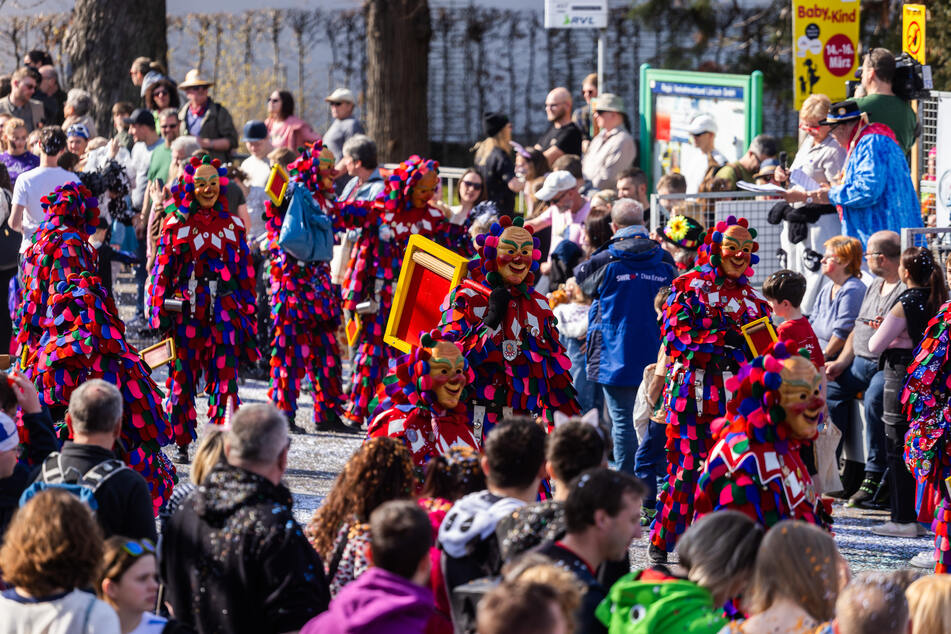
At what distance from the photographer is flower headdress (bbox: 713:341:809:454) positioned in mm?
5359

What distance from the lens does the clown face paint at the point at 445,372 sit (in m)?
6.21

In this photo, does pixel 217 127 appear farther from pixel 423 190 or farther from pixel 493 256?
pixel 493 256

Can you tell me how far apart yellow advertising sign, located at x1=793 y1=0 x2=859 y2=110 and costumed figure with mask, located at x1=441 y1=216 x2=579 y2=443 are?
609cm

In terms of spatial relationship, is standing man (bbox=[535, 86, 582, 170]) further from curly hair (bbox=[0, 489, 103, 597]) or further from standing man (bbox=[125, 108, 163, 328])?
curly hair (bbox=[0, 489, 103, 597])

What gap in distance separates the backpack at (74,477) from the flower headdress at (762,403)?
7.41ft

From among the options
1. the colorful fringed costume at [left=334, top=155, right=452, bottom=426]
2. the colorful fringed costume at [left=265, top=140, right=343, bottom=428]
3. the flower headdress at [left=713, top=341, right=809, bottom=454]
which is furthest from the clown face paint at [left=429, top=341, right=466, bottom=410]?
the colorful fringed costume at [left=265, top=140, right=343, bottom=428]

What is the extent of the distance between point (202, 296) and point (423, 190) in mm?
1729

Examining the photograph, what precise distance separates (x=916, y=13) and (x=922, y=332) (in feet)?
16.2

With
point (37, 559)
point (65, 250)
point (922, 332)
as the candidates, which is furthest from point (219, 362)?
point (37, 559)

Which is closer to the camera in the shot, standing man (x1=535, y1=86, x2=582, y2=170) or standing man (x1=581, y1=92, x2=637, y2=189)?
standing man (x1=581, y1=92, x2=637, y2=189)

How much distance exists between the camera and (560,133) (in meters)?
13.5

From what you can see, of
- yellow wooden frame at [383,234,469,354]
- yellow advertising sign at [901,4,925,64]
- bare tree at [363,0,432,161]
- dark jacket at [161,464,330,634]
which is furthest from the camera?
bare tree at [363,0,432,161]

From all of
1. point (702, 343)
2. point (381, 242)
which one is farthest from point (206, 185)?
point (702, 343)

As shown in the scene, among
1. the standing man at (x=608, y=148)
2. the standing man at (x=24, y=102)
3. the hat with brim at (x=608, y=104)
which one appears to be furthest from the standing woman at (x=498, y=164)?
the standing man at (x=24, y=102)
